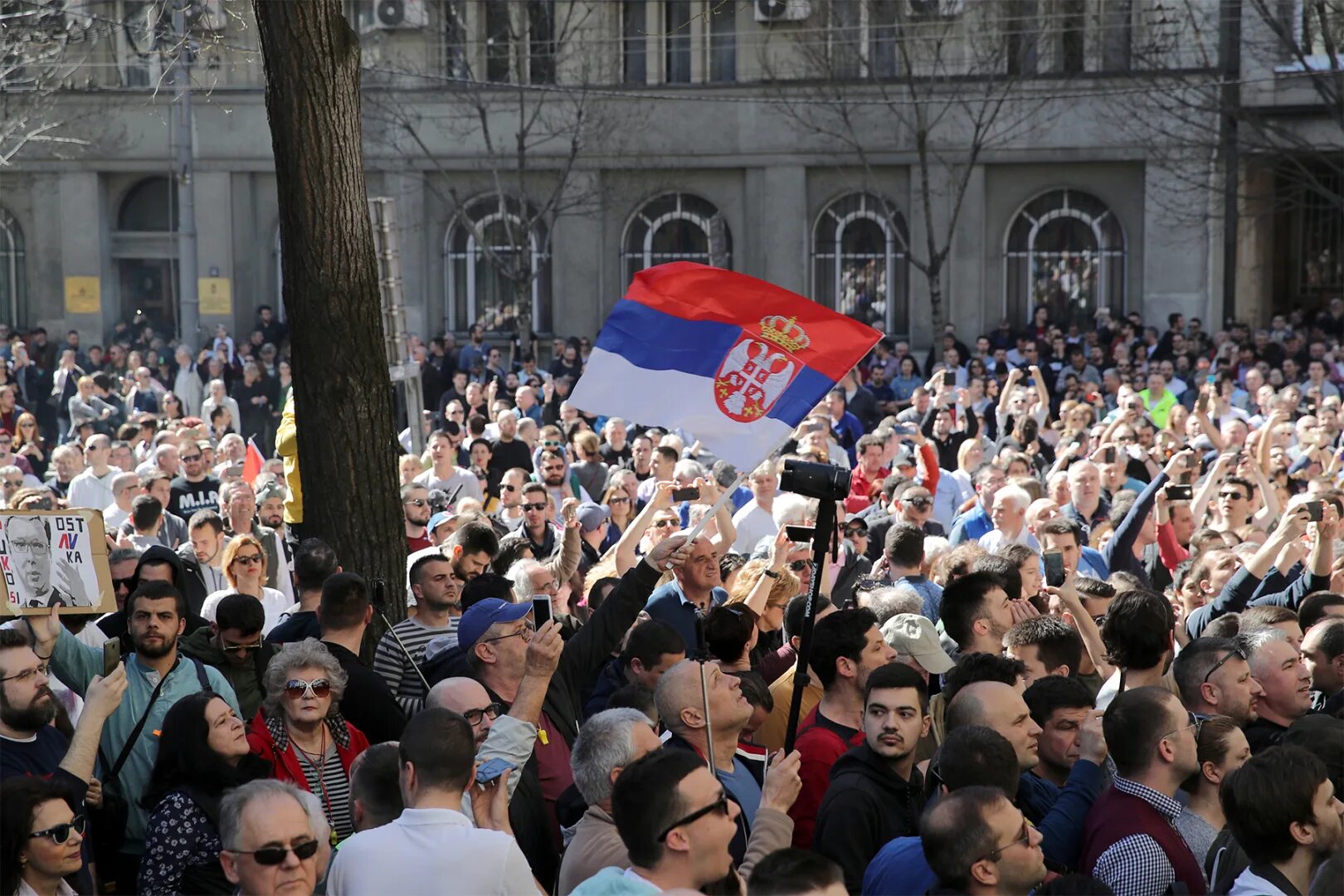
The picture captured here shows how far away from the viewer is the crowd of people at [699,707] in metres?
4.61

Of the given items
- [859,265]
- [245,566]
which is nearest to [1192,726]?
[245,566]

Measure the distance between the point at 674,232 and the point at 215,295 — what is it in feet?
31.0

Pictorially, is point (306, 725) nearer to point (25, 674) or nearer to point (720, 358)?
point (25, 674)

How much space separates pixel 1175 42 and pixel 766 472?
21852mm

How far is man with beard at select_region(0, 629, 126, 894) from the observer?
5449mm

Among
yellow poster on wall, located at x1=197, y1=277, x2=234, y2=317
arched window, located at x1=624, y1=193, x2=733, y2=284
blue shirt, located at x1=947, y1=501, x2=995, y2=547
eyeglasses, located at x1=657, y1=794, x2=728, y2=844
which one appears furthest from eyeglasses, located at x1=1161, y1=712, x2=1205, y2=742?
yellow poster on wall, located at x1=197, y1=277, x2=234, y2=317

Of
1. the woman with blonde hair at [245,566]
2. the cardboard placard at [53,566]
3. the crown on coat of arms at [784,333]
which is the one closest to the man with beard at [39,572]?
the cardboard placard at [53,566]

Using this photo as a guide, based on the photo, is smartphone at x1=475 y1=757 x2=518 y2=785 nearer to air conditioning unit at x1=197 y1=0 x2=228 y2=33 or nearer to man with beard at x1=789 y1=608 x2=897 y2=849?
man with beard at x1=789 y1=608 x2=897 y2=849

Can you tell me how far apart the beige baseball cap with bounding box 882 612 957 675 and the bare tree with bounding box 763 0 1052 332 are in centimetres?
2487

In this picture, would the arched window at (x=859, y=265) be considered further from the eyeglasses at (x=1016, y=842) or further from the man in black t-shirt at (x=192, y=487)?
the eyeglasses at (x=1016, y=842)

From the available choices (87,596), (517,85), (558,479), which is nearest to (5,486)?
(558,479)

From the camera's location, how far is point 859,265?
3462 centimetres

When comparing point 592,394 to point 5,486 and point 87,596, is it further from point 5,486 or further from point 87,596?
point 5,486

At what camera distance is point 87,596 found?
654cm
